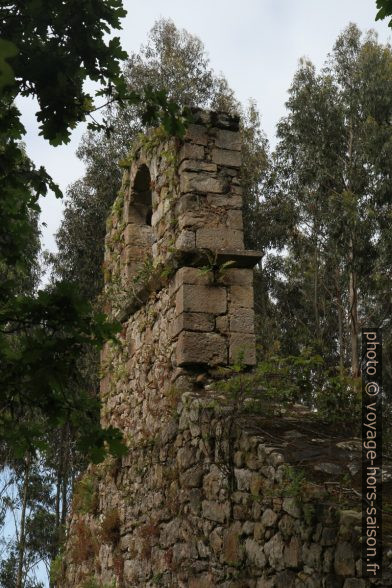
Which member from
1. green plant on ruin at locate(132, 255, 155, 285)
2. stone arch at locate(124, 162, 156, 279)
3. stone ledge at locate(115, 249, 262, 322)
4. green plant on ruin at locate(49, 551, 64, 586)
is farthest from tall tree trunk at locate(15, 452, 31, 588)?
stone ledge at locate(115, 249, 262, 322)

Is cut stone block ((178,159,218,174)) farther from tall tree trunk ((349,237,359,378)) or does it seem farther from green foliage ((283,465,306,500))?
tall tree trunk ((349,237,359,378))

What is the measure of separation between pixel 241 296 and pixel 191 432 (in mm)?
1403

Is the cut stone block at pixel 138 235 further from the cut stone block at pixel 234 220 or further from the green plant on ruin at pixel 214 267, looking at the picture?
the green plant on ruin at pixel 214 267

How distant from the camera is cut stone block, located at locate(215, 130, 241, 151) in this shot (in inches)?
288

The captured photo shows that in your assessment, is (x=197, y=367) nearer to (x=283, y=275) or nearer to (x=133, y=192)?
(x=133, y=192)

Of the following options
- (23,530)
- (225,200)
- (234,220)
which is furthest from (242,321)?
(23,530)

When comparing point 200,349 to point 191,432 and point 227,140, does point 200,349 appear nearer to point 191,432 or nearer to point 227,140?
point 191,432

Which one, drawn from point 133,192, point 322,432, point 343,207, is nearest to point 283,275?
point 343,207

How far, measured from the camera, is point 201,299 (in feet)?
22.1

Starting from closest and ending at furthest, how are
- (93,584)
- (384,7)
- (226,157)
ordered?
(384,7), (226,157), (93,584)

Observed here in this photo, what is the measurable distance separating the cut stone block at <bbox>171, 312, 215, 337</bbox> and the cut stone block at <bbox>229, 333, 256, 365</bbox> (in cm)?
22

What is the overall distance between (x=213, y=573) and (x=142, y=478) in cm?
189

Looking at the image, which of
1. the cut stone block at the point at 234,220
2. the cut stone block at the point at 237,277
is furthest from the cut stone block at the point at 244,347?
the cut stone block at the point at 234,220

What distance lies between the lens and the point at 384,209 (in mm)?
21734
